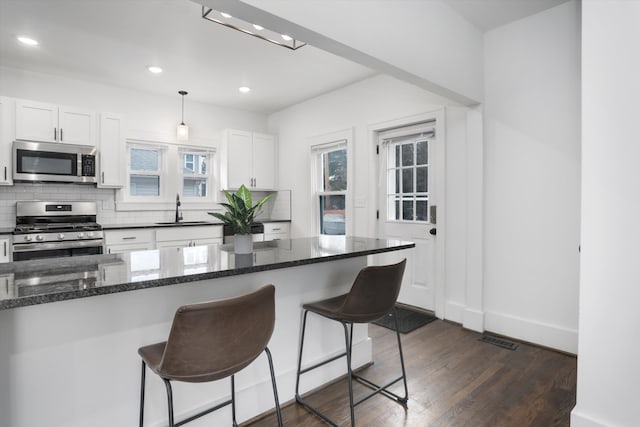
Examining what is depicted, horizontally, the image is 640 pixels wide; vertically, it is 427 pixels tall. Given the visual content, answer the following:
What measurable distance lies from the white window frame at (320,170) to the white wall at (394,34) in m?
1.61

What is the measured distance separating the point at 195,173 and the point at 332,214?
2.19 m

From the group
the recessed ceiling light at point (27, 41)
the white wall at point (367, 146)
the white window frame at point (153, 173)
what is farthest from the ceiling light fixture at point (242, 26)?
the white window frame at point (153, 173)

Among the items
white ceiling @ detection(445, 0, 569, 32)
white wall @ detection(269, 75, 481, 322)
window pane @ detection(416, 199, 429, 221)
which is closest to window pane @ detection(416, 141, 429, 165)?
white wall @ detection(269, 75, 481, 322)

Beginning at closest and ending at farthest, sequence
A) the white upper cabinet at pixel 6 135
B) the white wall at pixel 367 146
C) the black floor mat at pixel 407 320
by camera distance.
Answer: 1. the black floor mat at pixel 407 320
2. the white wall at pixel 367 146
3. the white upper cabinet at pixel 6 135

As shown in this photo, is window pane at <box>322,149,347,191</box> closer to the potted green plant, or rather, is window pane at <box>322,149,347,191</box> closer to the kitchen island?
the kitchen island

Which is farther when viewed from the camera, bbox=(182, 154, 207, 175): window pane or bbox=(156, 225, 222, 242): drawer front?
bbox=(182, 154, 207, 175): window pane

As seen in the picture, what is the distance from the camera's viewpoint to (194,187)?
16.8 feet

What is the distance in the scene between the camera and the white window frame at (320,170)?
4.31 meters

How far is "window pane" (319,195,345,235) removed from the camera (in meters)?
4.64

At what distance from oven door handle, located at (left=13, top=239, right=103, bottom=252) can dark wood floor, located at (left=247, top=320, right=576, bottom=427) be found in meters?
2.90

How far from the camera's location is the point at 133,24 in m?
2.87

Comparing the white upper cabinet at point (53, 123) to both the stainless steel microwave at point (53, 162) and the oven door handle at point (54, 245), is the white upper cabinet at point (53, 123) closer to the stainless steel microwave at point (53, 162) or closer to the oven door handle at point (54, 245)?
the stainless steel microwave at point (53, 162)

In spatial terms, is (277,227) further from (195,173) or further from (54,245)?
(54,245)

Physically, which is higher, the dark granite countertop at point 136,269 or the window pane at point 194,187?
the window pane at point 194,187
